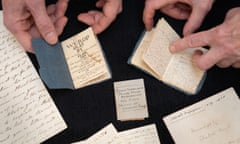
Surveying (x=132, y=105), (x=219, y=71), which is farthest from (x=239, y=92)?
(x=132, y=105)

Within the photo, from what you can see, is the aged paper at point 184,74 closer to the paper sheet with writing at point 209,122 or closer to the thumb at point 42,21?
the paper sheet with writing at point 209,122

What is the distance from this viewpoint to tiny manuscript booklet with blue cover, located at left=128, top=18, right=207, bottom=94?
2.97ft

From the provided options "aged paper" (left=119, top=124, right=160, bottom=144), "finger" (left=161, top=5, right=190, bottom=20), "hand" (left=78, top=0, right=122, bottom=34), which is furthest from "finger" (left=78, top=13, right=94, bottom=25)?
"aged paper" (left=119, top=124, right=160, bottom=144)

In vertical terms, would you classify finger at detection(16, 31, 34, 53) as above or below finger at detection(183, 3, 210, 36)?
above

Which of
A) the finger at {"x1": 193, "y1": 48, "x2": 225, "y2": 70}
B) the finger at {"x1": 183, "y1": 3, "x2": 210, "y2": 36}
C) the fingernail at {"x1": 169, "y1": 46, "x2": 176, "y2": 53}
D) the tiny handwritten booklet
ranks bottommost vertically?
the tiny handwritten booklet

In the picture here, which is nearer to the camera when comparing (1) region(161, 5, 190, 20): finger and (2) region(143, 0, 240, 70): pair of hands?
(2) region(143, 0, 240, 70): pair of hands

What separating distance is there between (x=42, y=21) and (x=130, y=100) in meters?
0.31

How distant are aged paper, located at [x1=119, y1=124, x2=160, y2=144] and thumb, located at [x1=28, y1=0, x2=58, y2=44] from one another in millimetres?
316

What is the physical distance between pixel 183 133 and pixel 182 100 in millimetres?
88

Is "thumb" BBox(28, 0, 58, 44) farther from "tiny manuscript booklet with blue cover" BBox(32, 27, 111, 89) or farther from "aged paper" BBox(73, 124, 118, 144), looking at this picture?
"aged paper" BBox(73, 124, 118, 144)

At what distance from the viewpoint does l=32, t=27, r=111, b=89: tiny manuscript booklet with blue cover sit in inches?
34.9

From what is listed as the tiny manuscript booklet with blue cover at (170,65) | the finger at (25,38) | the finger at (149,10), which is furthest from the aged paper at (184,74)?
the finger at (25,38)

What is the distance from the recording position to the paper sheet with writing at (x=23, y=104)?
89cm

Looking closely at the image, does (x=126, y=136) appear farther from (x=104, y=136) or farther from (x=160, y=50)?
(x=160, y=50)
